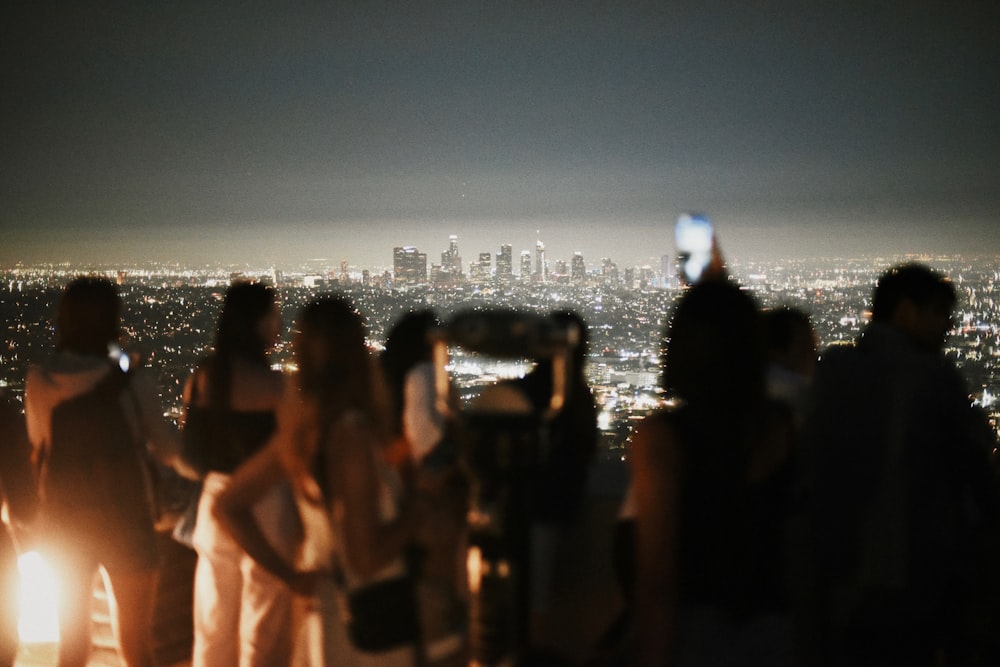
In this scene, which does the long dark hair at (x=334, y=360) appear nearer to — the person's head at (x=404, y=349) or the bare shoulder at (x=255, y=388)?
the bare shoulder at (x=255, y=388)

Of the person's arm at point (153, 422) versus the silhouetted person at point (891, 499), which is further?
the person's arm at point (153, 422)

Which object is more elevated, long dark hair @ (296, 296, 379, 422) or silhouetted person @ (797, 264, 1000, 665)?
long dark hair @ (296, 296, 379, 422)

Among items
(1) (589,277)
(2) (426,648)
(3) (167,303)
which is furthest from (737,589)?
(3) (167,303)

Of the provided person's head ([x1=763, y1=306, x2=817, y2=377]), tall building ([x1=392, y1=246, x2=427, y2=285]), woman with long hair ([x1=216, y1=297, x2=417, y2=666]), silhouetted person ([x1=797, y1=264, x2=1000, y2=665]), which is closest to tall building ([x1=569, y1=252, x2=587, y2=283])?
tall building ([x1=392, y1=246, x2=427, y2=285])

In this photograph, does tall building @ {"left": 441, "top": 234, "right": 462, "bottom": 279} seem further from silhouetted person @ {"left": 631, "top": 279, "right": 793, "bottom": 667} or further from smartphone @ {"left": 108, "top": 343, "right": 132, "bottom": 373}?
silhouetted person @ {"left": 631, "top": 279, "right": 793, "bottom": 667}

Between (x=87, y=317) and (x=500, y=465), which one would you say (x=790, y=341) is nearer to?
(x=500, y=465)

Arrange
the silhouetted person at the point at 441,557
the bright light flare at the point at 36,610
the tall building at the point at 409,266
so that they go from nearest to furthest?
the silhouetted person at the point at 441,557, the bright light flare at the point at 36,610, the tall building at the point at 409,266

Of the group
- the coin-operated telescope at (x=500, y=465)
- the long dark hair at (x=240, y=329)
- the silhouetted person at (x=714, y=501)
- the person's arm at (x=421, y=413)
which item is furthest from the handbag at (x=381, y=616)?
the person's arm at (x=421, y=413)

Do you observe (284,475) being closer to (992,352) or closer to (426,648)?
(426,648)
